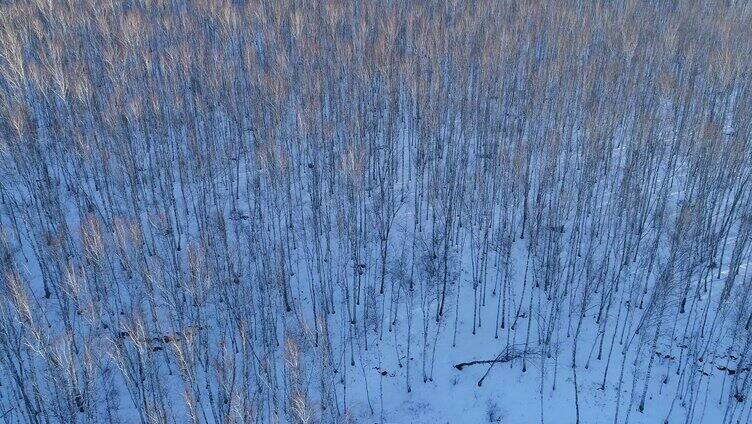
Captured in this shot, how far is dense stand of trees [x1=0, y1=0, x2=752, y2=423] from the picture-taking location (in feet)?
63.3

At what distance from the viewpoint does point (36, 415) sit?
16516 mm

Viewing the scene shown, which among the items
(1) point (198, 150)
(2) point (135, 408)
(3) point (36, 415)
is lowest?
(2) point (135, 408)

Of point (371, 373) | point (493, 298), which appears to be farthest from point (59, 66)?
point (493, 298)

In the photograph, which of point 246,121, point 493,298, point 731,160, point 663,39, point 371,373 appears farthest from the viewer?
point 663,39

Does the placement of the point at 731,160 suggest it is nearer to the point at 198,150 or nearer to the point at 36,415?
the point at 198,150

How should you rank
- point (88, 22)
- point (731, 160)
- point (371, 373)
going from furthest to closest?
point (88, 22)
point (731, 160)
point (371, 373)

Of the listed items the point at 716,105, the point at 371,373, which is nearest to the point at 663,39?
the point at 716,105

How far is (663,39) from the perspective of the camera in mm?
35094

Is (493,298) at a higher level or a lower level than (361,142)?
lower

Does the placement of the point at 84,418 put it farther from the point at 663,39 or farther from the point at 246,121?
the point at 663,39

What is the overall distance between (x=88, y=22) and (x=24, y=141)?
11978mm

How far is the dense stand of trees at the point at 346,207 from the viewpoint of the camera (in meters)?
19.3

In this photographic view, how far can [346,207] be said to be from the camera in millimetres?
25797

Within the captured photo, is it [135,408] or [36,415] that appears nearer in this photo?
[36,415]
